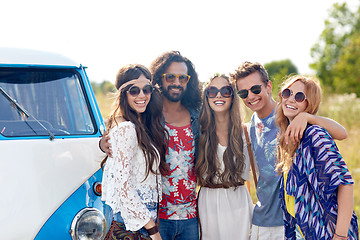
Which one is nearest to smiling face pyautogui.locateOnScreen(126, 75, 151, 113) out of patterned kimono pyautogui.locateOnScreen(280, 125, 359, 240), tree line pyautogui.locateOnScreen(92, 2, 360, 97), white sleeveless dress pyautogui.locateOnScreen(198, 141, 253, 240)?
white sleeveless dress pyautogui.locateOnScreen(198, 141, 253, 240)

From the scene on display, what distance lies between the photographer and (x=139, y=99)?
9.82 ft

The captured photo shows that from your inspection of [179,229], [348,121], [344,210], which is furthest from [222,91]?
[348,121]

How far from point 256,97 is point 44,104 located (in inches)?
67.5

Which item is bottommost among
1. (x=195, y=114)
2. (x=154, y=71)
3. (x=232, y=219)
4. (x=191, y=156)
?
(x=232, y=219)

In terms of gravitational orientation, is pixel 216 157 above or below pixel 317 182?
below

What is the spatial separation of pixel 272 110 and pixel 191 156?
768 millimetres

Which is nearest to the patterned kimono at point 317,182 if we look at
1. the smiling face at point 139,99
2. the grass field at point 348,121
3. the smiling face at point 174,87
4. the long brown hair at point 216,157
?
the long brown hair at point 216,157

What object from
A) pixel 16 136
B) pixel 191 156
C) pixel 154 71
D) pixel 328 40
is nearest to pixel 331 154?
pixel 191 156

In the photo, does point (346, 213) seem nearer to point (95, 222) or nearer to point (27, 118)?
point (95, 222)

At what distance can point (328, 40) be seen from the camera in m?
38.1

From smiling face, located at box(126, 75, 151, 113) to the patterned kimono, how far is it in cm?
110

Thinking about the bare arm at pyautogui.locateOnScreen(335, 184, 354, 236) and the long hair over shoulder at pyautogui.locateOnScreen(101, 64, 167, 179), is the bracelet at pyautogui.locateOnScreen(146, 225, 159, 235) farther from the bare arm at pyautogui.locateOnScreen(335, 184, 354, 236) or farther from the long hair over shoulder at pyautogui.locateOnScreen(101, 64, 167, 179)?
→ the bare arm at pyautogui.locateOnScreen(335, 184, 354, 236)

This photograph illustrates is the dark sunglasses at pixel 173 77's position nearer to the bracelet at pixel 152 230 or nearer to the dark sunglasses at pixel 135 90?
the dark sunglasses at pixel 135 90

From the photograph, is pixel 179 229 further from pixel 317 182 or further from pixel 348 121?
pixel 348 121
